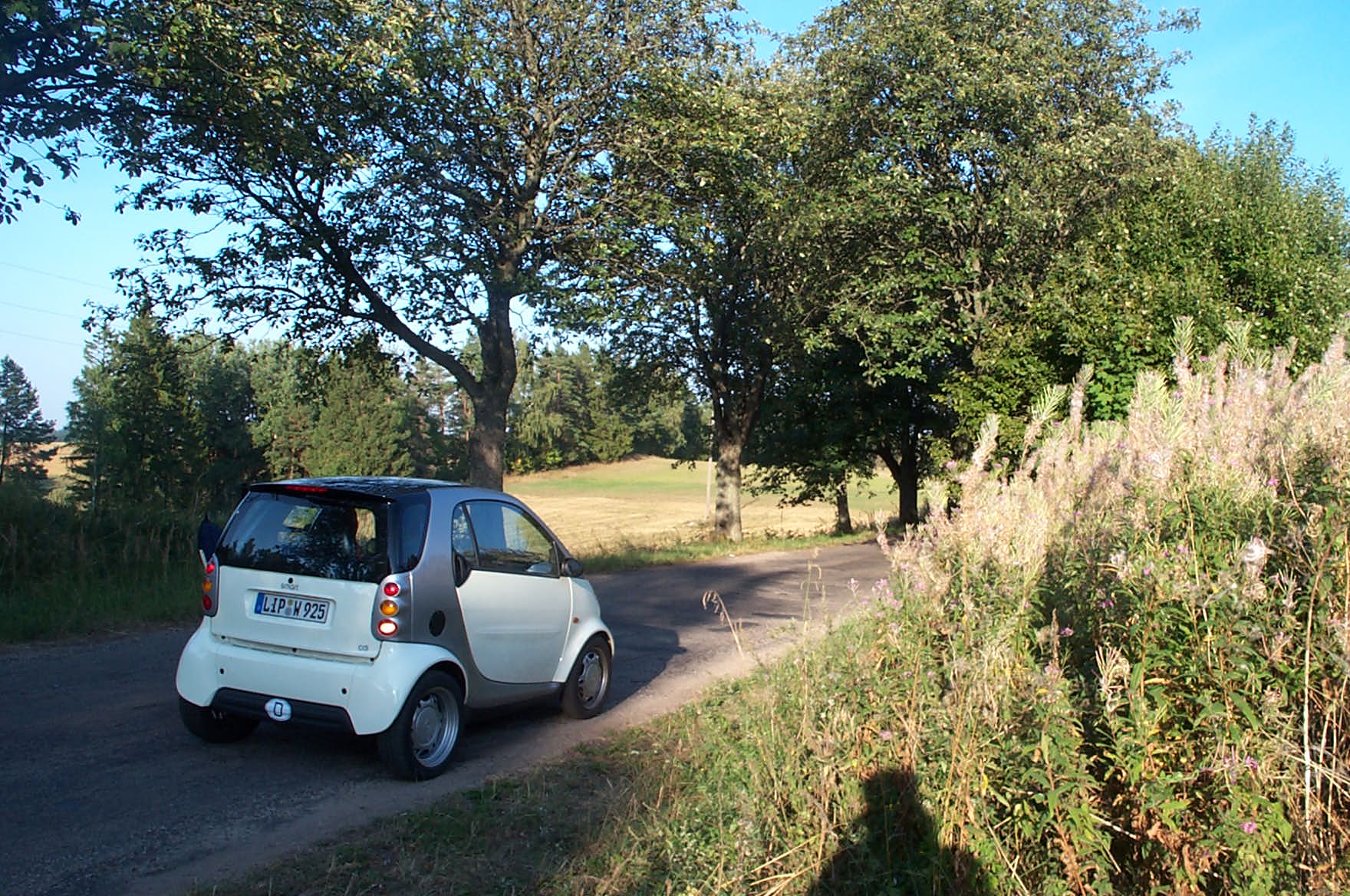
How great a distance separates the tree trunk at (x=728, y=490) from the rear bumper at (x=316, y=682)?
21.7m

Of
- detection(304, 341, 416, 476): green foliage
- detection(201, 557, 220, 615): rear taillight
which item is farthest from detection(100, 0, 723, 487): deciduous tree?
detection(304, 341, 416, 476): green foliage

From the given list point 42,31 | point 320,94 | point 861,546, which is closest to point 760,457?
point 861,546

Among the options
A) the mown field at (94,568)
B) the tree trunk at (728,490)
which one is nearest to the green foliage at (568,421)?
the tree trunk at (728,490)

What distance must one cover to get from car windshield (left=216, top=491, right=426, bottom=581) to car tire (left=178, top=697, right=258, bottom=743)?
3.01 ft

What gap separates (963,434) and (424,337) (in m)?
13.6

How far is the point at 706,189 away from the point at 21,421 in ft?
229

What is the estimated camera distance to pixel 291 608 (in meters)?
6.05

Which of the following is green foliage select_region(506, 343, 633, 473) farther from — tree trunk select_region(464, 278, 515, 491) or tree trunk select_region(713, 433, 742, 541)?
tree trunk select_region(464, 278, 515, 491)

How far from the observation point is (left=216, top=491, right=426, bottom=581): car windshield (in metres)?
6.04

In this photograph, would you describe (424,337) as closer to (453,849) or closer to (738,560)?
(738,560)

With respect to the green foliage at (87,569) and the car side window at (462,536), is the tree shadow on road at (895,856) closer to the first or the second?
the car side window at (462,536)

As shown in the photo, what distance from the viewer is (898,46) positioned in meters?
23.4

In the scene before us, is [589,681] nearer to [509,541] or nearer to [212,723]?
[509,541]

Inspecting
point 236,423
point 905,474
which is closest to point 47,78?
point 905,474
